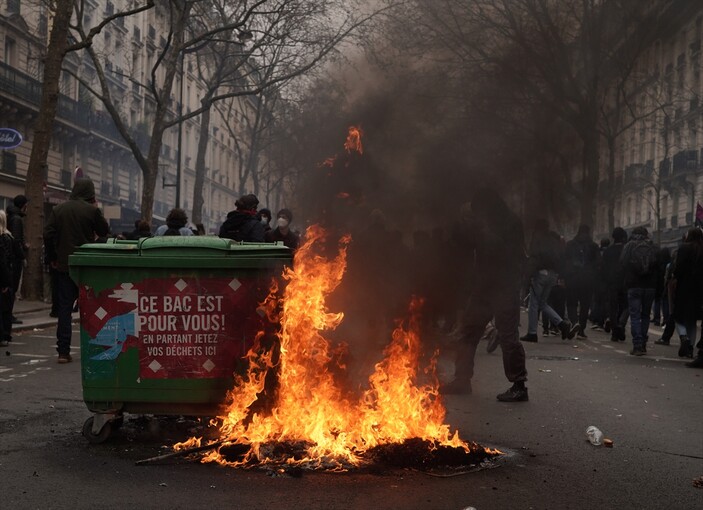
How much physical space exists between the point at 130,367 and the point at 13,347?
626 cm

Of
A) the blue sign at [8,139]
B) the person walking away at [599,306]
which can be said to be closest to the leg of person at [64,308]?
the blue sign at [8,139]

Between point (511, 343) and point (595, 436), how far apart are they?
194 centimetres

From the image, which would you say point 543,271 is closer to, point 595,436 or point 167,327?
point 595,436

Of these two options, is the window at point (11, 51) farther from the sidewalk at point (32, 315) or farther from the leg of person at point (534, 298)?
the leg of person at point (534, 298)

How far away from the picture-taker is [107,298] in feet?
18.6

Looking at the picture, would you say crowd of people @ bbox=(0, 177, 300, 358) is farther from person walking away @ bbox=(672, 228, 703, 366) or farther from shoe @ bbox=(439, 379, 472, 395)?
person walking away @ bbox=(672, 228, 703, 366)

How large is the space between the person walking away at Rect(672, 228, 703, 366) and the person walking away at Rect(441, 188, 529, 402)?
5010mm

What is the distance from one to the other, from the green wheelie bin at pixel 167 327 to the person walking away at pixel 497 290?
3042mm

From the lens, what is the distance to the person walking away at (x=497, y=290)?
802 cm

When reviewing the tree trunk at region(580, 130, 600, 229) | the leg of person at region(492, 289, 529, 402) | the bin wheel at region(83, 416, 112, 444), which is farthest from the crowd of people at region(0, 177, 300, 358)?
the tree trunk at region(580, 130, 600, 229)

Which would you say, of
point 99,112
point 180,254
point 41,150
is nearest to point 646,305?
Answer: point 180,254

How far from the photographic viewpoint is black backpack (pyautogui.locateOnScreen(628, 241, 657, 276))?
12.8 m

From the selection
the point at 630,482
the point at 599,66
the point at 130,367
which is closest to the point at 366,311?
the point at 130,367

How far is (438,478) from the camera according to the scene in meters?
4.90
